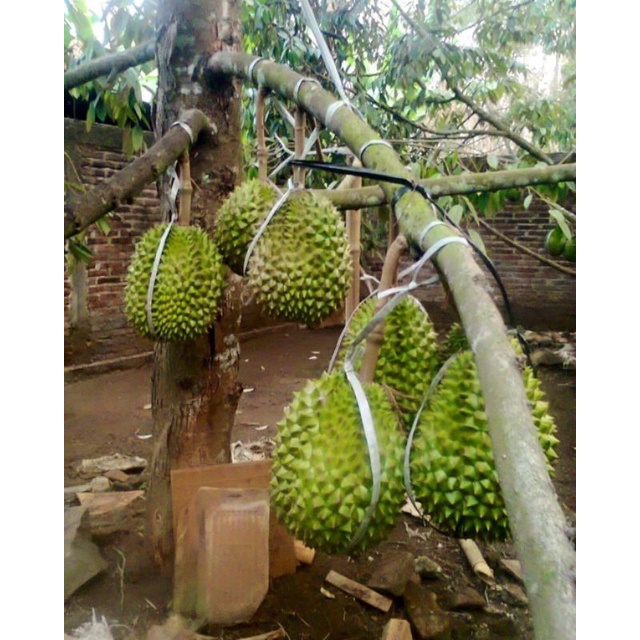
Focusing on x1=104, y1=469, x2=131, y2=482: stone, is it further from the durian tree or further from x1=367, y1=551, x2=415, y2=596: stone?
x1=367, y1=551, x2=415, y2=596: stone

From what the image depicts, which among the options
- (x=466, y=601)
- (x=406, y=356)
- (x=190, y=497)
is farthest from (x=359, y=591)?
(x=406, y=356)

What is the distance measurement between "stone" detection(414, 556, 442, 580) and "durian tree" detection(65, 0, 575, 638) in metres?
0.53

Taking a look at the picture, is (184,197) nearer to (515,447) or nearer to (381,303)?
(381,303)

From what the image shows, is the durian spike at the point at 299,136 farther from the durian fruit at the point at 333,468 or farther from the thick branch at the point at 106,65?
the thick branch at the point at 106,65

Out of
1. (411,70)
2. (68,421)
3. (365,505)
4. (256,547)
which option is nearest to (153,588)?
(256,547)

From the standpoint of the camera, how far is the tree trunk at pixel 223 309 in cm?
104

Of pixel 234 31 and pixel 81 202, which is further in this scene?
pixel 234 31

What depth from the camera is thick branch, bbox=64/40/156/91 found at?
38.7 inches

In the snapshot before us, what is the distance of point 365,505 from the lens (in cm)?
56

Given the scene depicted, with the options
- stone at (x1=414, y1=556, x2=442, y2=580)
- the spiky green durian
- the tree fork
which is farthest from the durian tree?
stone at (x1=414, y1=556, x2=442, y2=580)

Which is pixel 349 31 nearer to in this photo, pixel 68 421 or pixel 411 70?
pixel 411 70

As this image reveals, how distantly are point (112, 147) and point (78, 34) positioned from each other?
51 cm

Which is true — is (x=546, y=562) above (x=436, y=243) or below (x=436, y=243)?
below
